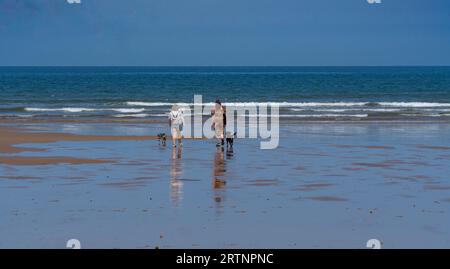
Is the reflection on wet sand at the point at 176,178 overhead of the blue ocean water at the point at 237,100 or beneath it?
beneath

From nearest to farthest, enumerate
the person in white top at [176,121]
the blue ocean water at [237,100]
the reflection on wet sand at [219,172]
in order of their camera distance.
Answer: the reflection on wet sand at [219,172] < the person in white top at [176,121] < the blue ocean water at [237,100]

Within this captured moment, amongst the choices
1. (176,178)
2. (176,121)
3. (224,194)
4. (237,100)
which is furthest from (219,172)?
(237,100)

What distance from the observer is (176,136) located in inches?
1106

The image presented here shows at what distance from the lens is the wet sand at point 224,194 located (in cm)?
1380

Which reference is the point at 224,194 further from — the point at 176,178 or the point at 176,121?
the point at 176,121

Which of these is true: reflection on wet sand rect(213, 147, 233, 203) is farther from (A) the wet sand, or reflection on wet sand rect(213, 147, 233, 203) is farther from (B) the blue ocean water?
(B) the blue ocean water

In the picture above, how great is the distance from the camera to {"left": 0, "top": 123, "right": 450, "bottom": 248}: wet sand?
13797 millimetres

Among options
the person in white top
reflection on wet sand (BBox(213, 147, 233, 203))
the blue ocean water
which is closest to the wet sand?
reflection on wet sand (BBox(213, 147, 233, 203))

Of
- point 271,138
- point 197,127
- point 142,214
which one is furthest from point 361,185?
point 197,127

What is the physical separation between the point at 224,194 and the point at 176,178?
9.04 feet

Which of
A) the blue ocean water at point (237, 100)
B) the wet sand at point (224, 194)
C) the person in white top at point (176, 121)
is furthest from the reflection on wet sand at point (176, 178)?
the blue ocean water at point (237, 100)

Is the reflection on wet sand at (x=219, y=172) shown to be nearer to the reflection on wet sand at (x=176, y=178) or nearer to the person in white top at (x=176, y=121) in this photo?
the reflection on wet sand at (x=176, y=178)

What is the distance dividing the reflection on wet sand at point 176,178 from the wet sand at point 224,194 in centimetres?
3

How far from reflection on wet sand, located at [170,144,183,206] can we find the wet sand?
0.09ft
